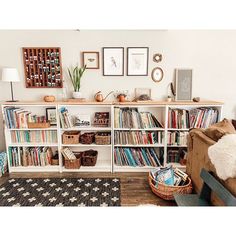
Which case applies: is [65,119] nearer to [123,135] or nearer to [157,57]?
[123,135]

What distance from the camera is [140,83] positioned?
3.10 meters

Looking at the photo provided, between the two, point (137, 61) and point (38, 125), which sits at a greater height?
point (137, 61)

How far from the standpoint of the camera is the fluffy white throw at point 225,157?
1.40 m

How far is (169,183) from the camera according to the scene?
2232 mm

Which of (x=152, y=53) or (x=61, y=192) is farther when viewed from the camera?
(x=152, y=53)

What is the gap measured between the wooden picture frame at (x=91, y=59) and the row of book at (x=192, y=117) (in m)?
1.37

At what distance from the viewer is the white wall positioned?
2.98 m

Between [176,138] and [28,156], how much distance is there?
92.7 inches

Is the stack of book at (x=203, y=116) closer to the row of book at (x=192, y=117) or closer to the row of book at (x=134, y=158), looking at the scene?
the row of book at (x=192, y=117)

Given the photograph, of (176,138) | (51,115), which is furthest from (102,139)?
(176,138)

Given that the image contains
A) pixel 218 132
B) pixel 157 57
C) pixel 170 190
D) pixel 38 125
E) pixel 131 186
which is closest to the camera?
pixel 218 132

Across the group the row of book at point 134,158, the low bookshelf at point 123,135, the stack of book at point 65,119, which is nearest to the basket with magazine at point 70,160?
the low bookshelf at point 123,135
